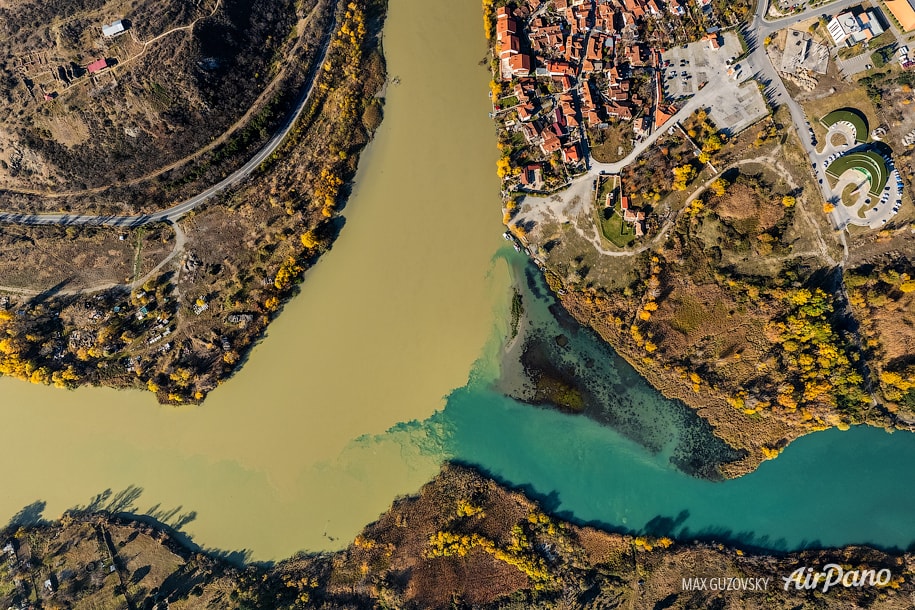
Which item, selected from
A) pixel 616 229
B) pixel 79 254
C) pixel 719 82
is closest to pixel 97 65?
pixel 79 254

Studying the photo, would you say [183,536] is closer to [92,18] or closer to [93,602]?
[93,602]

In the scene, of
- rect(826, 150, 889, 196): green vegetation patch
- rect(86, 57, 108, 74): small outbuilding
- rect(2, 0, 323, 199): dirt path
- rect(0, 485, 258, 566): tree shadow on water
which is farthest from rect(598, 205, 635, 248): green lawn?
rect(86, 57, 108, 74): small outbuilding

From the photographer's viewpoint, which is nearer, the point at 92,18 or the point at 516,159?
the point at 92,18

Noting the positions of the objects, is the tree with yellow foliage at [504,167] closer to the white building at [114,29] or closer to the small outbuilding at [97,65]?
A: the white building at [114,29]

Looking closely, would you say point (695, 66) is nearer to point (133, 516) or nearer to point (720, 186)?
point (720, 186)

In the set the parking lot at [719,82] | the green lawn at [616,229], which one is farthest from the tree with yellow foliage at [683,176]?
the green lawn at [616,229]

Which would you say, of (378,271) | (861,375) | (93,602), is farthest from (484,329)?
(93,602)
